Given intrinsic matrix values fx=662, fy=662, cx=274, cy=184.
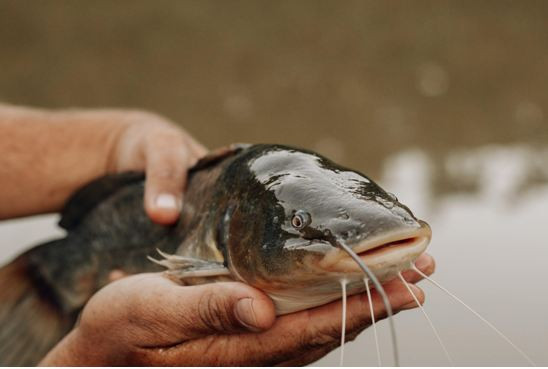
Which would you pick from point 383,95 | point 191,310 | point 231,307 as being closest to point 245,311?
point 231,307

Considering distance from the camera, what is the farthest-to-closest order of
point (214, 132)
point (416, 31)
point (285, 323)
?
point (416, 31) → point (214, 132) → point (285, 323)

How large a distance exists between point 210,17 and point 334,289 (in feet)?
17.3

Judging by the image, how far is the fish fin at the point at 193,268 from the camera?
1.47 meters

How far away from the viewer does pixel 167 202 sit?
5.96 ft

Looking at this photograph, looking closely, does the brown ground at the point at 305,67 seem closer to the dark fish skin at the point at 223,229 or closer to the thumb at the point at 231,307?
the dark fish skin at the point at 223,229

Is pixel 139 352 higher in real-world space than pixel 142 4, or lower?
lower

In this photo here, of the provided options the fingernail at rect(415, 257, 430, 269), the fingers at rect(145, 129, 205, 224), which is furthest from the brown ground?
the fingernail at rect(415, 257, 430, 269)

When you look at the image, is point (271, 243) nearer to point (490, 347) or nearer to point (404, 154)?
point (490, 347)

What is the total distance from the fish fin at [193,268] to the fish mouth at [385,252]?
36 cm

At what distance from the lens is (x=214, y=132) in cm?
450

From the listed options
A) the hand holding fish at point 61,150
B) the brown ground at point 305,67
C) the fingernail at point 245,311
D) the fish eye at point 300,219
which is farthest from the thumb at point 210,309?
the brown ground at point 305,67

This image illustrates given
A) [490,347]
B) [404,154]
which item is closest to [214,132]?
[404,154]

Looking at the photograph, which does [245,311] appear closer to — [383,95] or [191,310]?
[191,310]

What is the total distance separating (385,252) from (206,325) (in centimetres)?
47
